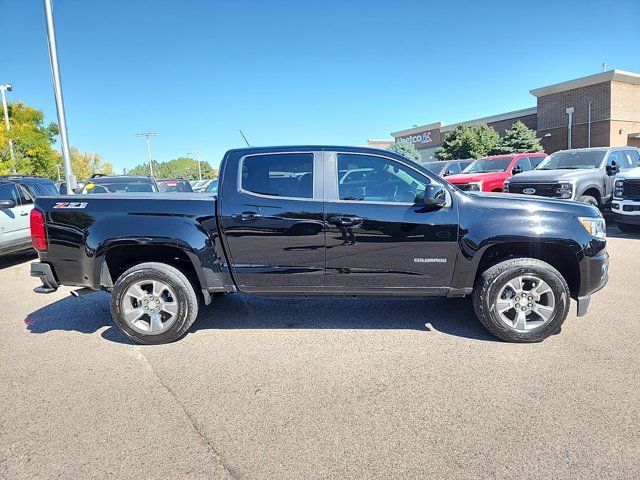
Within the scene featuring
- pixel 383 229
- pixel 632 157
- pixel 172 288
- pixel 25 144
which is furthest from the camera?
pixel 25 144

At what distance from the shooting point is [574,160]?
11.4 meters

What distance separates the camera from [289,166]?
13.7ft

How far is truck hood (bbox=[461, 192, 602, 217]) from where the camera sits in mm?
3988

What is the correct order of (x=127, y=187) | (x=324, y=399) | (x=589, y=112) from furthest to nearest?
(x=589, y=112) < (x=127, y=187) < (x=324, y=399)

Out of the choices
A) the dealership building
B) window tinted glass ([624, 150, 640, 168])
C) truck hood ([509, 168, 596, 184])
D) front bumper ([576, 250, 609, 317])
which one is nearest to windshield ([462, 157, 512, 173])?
window tinted glass ([624, 150, 640, 168])

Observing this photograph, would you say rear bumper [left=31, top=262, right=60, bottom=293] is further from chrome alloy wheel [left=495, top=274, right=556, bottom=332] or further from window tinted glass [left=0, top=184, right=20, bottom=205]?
window tinted glass [left=0, top=184, right=20, bottom=205]

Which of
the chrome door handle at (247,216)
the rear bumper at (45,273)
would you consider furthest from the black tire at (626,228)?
the rear bumper at (45,273)

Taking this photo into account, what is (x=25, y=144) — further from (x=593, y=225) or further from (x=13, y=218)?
(x=593, y=225)

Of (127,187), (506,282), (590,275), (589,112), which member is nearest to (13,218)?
(127,187)

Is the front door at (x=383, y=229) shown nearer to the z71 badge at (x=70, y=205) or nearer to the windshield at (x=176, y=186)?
the z71 badge at (x=70, y=205)

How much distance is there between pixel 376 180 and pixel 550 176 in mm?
7819

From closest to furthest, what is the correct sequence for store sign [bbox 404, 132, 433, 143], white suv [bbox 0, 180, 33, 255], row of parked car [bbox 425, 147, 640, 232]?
white suv [bbox 0, 180, 33, 255], row of parked car [bbox 425, 147, 640, 232], store sign [bbox 404, 132, 433, 143]

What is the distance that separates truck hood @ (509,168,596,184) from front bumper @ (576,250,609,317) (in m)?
6.67

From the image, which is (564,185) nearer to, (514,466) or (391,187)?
(391,187)
